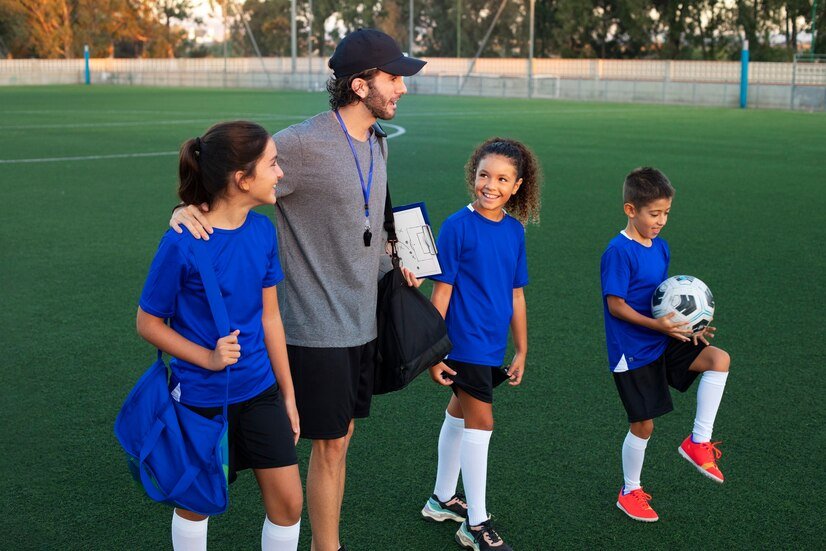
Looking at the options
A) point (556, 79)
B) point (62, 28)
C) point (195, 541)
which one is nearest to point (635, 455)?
point (195, 541)

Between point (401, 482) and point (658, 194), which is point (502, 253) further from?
point (401, 482)

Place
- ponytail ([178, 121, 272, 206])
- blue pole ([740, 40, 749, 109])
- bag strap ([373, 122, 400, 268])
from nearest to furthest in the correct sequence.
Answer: ponytail ([178, 121, 272, 206]) → bag strap ([373, 122, 400, 268]) → blue pole ([740, 40, 749, 109])

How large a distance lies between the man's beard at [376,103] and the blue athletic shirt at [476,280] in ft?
1.82

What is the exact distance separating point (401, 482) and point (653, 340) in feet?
4.19

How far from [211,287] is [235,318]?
170mm

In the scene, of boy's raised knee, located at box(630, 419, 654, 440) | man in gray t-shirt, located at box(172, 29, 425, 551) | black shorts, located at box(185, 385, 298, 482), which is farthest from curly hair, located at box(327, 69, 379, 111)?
boy's raised knee, located at box(630, 419, 654, 440)

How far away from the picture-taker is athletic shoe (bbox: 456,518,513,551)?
3.78 metres

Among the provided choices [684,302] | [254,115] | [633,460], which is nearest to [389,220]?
[684,302]

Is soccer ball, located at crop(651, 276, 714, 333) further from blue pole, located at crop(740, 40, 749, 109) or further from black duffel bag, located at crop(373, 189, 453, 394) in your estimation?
blue pole, located at crop(740, 40, 749, 109)

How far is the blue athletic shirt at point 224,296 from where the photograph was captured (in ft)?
9.64

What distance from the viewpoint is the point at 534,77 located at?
4616 centimetres

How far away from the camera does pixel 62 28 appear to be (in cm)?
8156

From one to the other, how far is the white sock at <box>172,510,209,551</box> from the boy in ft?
5.98

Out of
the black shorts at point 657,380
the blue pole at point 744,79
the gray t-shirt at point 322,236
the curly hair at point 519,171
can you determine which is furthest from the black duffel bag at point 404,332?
the blue pole at point 744,79
